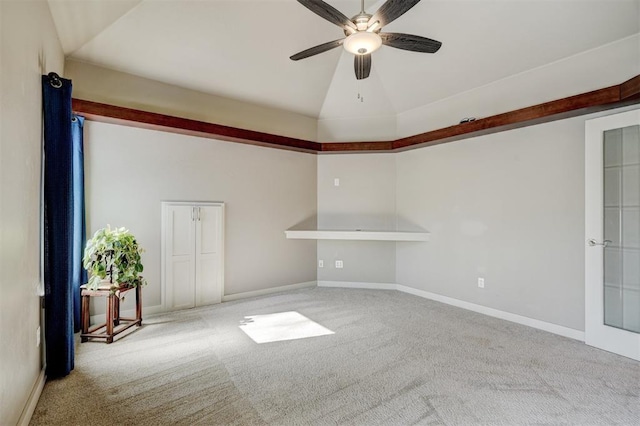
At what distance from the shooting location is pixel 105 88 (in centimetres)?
368

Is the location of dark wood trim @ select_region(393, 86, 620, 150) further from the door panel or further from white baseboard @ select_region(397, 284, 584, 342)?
the door panel

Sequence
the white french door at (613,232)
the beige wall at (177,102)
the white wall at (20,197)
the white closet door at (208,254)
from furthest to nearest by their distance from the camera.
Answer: the white closet door at (208,254)
the beige wall at (177,102)
the white french door at (613,232)
the white wall at (20,197)

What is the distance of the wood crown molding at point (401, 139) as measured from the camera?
3014mm

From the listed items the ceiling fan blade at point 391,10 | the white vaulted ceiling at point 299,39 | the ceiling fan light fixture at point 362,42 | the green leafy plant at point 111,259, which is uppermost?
the white vaulted ceiling at point 299,39

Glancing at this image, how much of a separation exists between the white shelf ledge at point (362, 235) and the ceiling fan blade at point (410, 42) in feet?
8.92

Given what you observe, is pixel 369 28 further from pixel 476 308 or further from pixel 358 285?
pixel 358 285

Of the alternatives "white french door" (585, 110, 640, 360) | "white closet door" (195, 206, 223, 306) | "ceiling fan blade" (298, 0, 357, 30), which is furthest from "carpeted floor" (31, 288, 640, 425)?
"ceiling fan blade" (298, 0, 357, 30)

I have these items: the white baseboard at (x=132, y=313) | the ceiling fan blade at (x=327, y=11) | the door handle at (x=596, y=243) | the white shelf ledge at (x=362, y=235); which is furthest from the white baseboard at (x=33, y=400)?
the door handle at (x=596, y=243)

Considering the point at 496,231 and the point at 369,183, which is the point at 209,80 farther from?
the point at 496,231

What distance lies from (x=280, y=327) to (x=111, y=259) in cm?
190

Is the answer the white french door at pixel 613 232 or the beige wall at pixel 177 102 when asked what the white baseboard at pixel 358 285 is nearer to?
the beige wall at pixel 177 102

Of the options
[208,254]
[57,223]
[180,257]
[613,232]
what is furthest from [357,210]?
[57,223]

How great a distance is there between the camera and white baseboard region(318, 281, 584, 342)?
341 centimetres

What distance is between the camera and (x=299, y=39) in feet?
12.6
